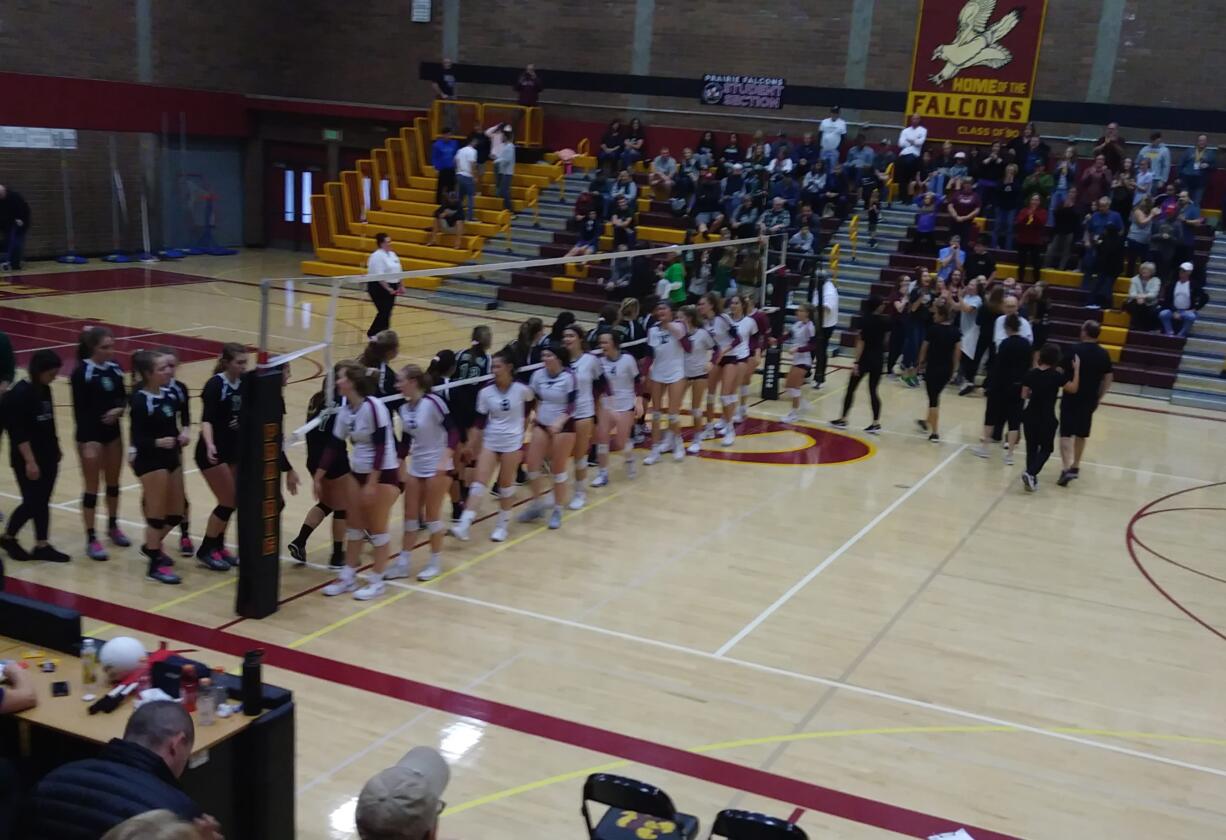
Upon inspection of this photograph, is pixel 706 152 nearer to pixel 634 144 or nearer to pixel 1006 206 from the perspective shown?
pixel 634 144

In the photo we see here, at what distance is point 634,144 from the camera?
28.0m

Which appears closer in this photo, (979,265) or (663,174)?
(979,265)

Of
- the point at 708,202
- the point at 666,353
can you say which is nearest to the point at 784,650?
the point at 666,353

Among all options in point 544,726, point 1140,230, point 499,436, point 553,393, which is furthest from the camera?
point 1140,230

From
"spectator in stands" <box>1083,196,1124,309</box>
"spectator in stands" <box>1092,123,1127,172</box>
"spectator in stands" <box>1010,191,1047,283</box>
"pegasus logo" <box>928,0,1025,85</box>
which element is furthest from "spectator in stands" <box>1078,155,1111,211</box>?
"pegasus logo" <box>928,0,1025,85</box>

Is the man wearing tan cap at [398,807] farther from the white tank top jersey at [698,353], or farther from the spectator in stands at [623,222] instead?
the spectator in stands at [623,222]

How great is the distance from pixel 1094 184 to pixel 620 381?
47.2 ft

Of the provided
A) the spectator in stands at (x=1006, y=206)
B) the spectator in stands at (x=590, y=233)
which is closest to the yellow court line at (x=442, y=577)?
the spectator in stands at (x=590, y=233)

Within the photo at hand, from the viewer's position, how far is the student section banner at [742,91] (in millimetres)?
28328

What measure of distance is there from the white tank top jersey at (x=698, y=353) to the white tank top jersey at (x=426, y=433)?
4783 millimetres

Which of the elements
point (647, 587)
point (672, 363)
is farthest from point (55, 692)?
point (672, 363)

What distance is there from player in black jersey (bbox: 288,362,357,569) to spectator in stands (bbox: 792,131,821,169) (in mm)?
18315

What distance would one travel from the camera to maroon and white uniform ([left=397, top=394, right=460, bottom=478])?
9.02m

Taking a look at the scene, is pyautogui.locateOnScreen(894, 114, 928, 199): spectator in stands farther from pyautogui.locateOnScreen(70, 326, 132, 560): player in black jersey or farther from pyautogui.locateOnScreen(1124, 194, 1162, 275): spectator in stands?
pyautogui.locateOnScreen(70, 326, 132, 560): player in black jersey
